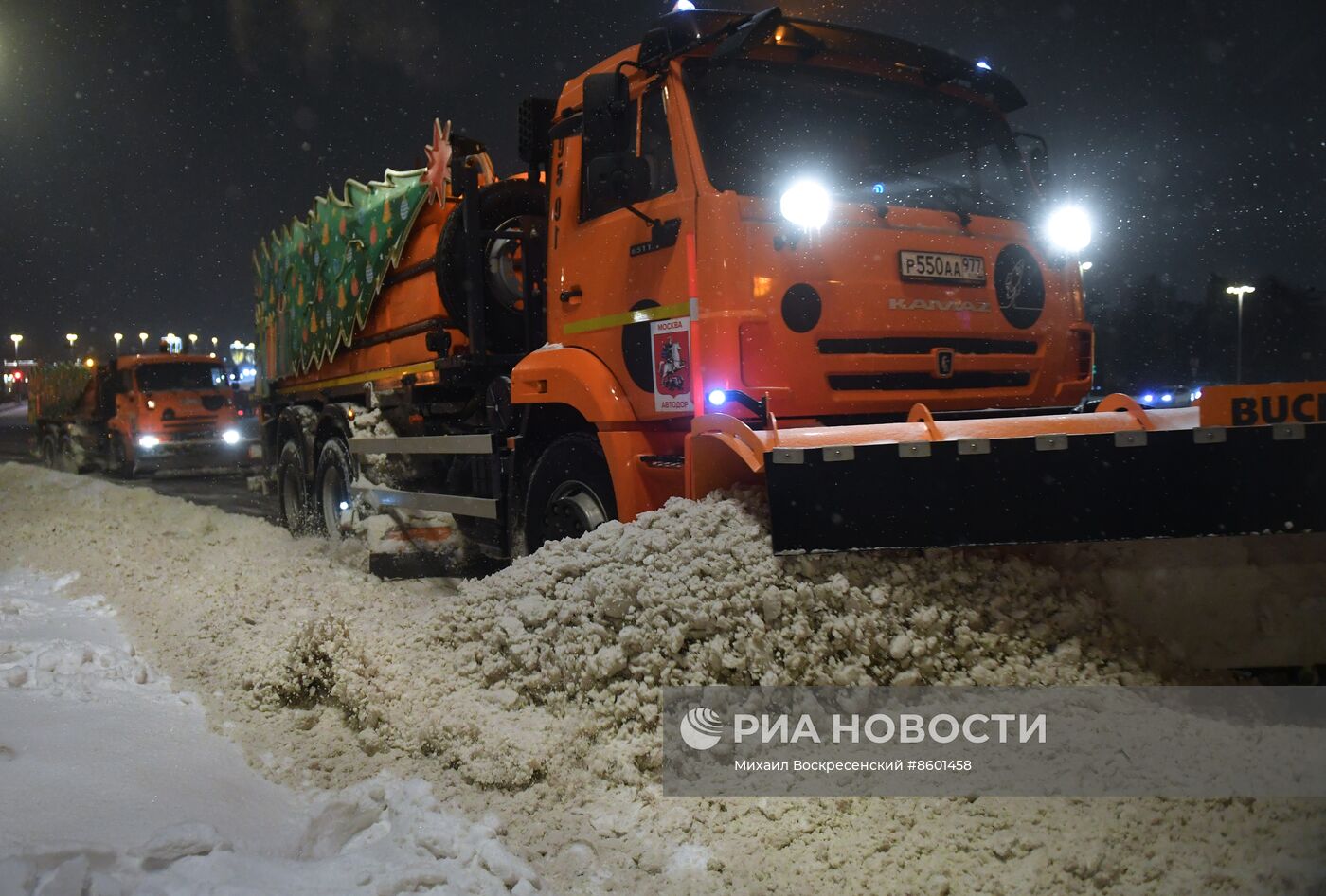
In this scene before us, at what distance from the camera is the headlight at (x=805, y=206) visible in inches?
173

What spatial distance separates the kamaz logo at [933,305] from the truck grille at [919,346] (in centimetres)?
14

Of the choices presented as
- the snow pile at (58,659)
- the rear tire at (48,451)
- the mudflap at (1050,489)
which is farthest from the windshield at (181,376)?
the mudflap at (1050,489)

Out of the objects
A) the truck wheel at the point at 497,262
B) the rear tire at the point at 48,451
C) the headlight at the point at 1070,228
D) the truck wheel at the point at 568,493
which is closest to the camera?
the truck wheel at the point at 568,493

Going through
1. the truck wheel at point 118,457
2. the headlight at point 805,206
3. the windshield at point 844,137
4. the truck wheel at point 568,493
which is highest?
the windshield at point 844,137

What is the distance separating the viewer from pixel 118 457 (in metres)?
21.5

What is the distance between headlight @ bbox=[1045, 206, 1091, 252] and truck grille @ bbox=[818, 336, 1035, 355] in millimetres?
690

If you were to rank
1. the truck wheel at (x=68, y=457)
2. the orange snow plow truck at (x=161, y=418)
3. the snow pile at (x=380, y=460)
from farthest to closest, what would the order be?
the truck wheel at (x=68, y=457)
the orange snow plow truck at (x=161, y=418)
the snow pile at (x=380, y=460)

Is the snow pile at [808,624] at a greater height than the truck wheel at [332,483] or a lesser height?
lesser

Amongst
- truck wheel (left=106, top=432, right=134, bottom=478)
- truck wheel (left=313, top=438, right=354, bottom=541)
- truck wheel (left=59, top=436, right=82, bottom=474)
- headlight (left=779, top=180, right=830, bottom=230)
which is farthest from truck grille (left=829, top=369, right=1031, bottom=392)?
truck wheel (left=59, top=436, right=82, bottom=474)

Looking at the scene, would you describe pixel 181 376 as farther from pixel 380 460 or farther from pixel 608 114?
pixel 608 114

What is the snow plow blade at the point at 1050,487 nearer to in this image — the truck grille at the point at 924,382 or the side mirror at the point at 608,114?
the truck grille at the point at 924,382

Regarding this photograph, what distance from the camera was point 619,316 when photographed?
A: 16.1 feet

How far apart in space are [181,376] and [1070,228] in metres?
21.0

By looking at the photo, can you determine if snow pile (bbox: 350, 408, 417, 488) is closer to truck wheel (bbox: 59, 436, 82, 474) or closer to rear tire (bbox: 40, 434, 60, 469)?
truck wheel (bbox: 59, 436, 82, 474)
